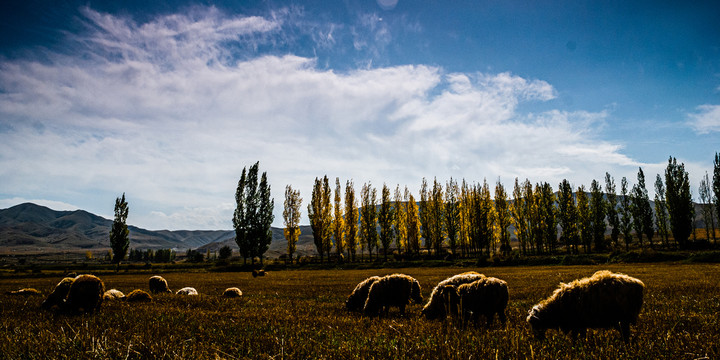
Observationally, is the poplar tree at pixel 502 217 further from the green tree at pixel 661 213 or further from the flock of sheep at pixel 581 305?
the flock of sheep at pixel 581 305

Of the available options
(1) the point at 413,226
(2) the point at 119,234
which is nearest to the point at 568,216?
(1) the point at 413,226

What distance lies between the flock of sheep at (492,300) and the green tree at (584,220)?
263 feet

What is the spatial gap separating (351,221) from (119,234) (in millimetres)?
48913

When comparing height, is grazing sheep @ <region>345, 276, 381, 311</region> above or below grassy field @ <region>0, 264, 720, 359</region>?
below

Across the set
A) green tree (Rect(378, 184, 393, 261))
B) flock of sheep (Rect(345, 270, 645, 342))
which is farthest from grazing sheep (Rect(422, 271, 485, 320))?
green tree (Rect(378, 184, 393, 261))

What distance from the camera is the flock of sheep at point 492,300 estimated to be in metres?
5.56

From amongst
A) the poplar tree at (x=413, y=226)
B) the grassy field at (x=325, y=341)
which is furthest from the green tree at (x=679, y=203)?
the grassy field at (x=325, y=341)

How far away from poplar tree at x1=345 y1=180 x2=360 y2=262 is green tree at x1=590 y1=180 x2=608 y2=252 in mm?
52906

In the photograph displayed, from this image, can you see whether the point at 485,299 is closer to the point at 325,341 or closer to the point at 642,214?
the point at 325,341

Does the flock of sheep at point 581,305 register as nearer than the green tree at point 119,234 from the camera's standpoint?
Yes

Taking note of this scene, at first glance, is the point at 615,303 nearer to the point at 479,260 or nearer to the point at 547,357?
the point at 547,357

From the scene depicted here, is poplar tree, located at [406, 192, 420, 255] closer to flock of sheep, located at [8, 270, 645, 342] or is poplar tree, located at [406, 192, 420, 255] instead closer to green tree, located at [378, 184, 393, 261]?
green tree, located at [378, 184, 393, 261]

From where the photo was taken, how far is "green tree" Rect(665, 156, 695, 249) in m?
64.0

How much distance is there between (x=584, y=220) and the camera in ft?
250
